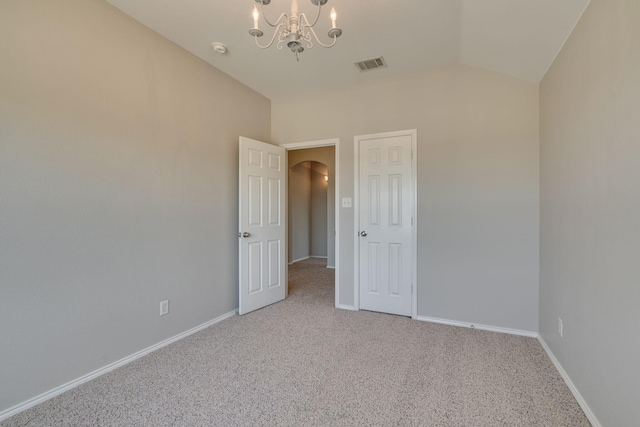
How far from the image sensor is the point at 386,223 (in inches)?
133

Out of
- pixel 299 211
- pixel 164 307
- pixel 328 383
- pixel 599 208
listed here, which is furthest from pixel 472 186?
pixel 299 211

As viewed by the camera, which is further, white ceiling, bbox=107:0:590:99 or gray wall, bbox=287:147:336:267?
gray wall, bbox=287:147:336:267

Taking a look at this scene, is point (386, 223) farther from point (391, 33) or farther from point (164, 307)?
point (164, 307)

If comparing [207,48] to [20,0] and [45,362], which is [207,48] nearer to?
[20,0]

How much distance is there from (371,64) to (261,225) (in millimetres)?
2154

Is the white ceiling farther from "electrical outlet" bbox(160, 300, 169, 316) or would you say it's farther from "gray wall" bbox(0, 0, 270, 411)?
"electrical outlet" bbox(160, 300, 169, 316)

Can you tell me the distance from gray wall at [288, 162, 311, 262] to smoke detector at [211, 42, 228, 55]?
4047 millimetres

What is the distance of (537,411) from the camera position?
172 centimetres

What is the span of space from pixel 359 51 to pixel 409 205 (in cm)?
164

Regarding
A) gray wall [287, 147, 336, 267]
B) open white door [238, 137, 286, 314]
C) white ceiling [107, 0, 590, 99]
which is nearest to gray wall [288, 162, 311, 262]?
gray wall [287, 147, 336, 267]

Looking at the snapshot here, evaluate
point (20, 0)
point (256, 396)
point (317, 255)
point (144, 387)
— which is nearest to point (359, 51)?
point (20, 0)

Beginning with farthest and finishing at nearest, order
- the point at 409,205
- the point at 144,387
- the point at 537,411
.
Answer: the point at 409,205 < the point at 144,387 < the point at 537,411

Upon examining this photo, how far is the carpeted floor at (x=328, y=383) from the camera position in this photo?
167 centimetres

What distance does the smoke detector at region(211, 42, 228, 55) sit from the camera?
8.71 ft
